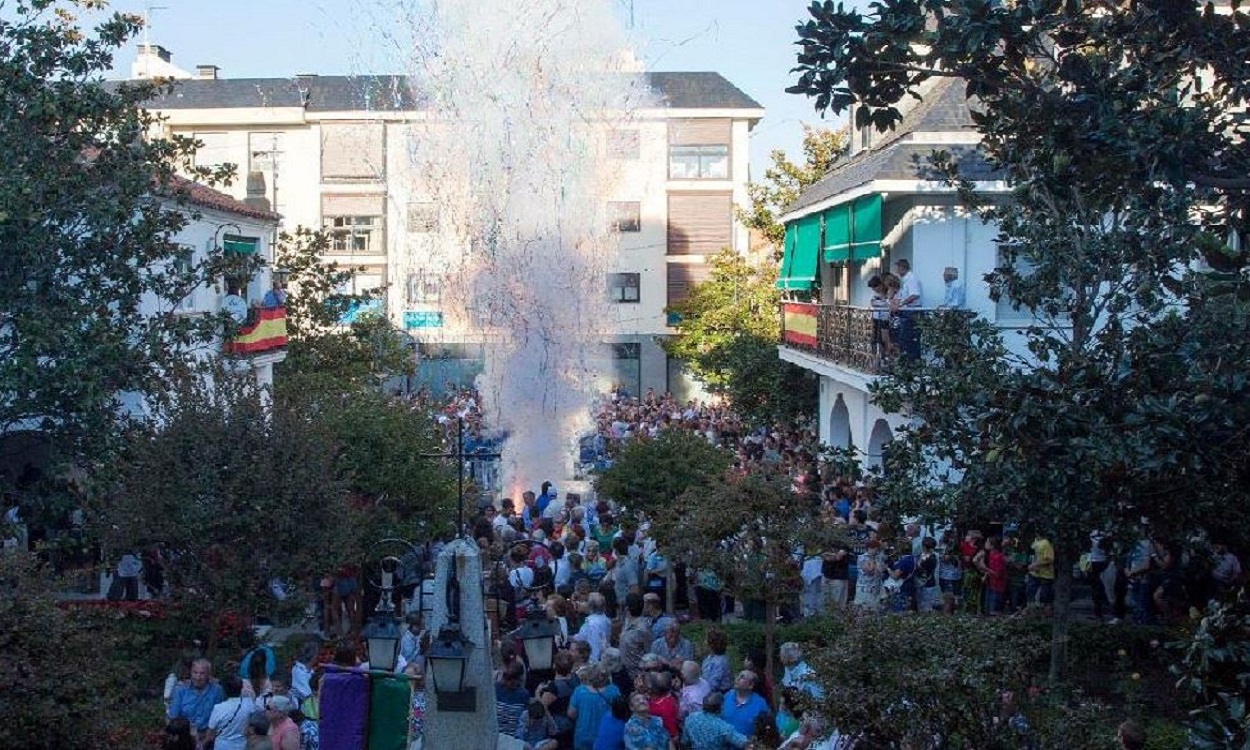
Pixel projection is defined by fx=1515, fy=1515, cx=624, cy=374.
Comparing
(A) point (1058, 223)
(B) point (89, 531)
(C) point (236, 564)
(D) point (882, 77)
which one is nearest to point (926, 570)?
(A) point (1058, 223)

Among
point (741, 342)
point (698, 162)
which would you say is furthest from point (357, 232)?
point (741, 342)

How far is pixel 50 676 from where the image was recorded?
8.88 meters

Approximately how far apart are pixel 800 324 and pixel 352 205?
31.0m

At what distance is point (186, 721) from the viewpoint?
11.1 metres

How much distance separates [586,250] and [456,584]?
103ft

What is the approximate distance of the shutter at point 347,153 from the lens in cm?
5716

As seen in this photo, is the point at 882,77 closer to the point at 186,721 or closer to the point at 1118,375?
the point at 1118,375

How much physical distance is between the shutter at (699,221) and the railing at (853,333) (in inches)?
979

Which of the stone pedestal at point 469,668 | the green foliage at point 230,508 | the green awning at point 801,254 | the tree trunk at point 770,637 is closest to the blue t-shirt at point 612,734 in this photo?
the stone pedestal at point 469,668

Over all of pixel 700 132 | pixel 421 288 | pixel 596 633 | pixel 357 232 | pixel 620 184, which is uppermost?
pixel 700 132

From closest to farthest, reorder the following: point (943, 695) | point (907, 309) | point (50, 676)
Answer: point (943, 695) → point (50, 676) → point (907, 309)

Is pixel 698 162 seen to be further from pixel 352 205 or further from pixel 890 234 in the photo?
pixel 890 234

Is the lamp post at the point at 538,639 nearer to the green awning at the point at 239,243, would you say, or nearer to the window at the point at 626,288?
the green awning at the point at 239,243

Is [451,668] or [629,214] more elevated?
[629,214]
